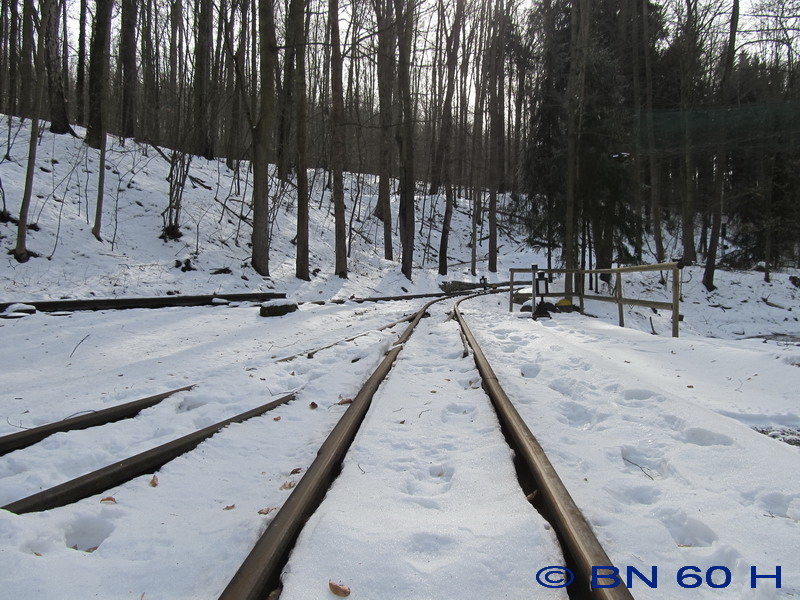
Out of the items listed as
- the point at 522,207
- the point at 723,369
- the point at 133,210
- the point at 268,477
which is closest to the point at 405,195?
the point at 522,207

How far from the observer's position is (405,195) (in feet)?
71.6

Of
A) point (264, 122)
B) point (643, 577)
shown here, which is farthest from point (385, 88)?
point (643, 577)

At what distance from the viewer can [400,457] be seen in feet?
10.00

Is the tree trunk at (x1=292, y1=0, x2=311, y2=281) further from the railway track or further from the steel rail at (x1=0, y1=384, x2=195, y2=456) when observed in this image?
the steel rail at (x1=0, y1=384, x2=195, y2=456)

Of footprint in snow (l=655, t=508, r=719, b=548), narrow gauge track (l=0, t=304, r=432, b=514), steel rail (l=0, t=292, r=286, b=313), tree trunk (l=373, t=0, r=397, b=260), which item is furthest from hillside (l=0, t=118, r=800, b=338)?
footprint in snow (l=655, t=508, r=719, b=548)

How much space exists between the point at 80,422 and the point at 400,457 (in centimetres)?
248

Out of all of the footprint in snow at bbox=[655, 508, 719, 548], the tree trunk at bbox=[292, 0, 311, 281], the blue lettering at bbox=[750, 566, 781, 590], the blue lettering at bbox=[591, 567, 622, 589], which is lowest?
the footprint in snow at bbox=[655, 508, 719, 548]

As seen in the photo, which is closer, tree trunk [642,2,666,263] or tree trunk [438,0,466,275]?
tree trunk [642,2,666,263]

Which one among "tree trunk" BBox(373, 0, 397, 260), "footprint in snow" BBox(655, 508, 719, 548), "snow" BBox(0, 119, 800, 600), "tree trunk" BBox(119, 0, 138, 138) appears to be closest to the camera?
"snow" BBox(0, 119, 800, 600)

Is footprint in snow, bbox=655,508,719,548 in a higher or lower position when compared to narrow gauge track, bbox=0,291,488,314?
lower

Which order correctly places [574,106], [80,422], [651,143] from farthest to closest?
[651,143] < [574,106] < [80,422]

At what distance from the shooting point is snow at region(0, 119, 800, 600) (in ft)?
6.13

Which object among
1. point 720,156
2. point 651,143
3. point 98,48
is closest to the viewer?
point 98,48

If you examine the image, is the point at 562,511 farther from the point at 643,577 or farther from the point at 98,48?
the point at 98,48
